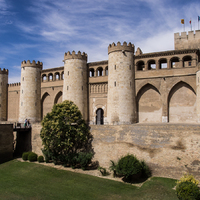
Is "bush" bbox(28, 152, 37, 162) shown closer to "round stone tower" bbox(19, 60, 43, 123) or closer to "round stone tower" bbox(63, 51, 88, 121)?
"round stone tower" bbox(63, 51, 88, 121)

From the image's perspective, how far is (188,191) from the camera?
1570 centimetres

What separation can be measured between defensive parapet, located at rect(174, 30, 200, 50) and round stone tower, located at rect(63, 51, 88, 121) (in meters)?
12.6

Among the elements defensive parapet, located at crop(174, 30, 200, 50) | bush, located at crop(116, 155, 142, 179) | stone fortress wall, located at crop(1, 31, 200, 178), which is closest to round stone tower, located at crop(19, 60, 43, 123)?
stone fortress wall, located at crop(1, 31, 200, 178)

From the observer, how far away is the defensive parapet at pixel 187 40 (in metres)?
31.2

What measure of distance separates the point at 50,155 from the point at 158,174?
11274 millimetres

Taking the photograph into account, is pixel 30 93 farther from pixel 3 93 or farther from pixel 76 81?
pixel 76 81

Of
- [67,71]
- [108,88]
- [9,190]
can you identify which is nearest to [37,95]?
[67,71]

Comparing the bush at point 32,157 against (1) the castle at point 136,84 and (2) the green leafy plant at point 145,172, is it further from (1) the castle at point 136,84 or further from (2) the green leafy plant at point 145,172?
(2) the green leafy plant at point 145,172

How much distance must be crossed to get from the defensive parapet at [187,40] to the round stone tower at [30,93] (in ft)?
68.3

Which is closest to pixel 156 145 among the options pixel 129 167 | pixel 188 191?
pixel 129 167

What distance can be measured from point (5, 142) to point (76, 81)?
11328mm

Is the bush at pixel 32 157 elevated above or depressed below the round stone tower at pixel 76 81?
below

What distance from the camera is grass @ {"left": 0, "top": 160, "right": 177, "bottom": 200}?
705 inches

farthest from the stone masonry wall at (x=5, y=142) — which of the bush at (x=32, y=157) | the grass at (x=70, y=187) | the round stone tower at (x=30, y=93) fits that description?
the round stone tower at (x=30, y=93)
